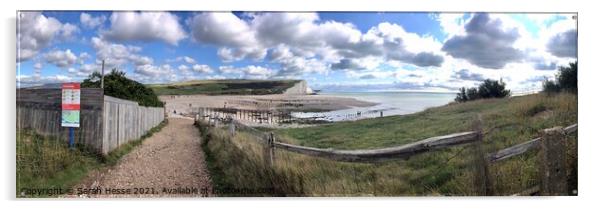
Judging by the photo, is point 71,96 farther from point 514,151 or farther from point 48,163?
point 514,151

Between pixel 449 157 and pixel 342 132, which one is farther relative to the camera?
pixel 342 132

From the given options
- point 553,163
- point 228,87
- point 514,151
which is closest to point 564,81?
point 553,163

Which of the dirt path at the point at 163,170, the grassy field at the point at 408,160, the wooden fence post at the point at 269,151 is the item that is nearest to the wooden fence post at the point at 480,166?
the grassy field at the point at 408,160

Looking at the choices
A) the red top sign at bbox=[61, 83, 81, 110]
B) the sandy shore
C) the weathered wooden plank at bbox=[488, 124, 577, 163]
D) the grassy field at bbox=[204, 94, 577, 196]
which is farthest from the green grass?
the weathered wooden plank at bbox=[488, 124, 577, 163]

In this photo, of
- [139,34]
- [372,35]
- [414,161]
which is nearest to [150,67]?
[139,34]

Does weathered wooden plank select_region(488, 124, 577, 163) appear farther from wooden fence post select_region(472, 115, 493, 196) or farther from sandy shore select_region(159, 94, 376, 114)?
sandy shore select_region(159, 94, 376, 114)
